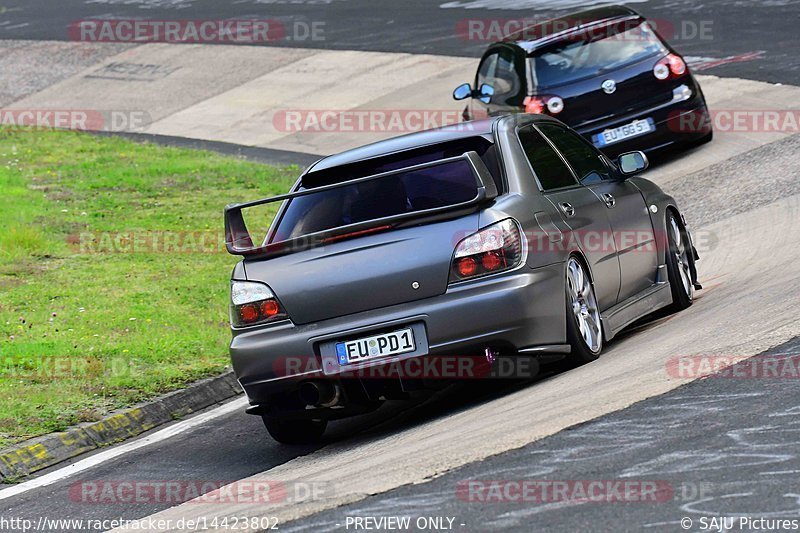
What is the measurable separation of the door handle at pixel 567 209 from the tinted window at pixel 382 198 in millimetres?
654

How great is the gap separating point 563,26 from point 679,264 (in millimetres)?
6824

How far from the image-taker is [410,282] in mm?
7297

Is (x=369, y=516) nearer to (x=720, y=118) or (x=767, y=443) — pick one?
(x=767, y=443)

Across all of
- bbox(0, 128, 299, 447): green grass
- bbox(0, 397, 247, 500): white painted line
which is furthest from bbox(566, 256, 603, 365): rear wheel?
bbox(0, 128, 299, 447): green grass

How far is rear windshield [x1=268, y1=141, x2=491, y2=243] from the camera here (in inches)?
304

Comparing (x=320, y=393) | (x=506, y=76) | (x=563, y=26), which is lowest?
(x=320, y=393)

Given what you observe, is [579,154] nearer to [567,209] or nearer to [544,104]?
[567,209]

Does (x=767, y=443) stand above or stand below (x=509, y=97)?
below

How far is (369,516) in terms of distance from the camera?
5684 millimetres

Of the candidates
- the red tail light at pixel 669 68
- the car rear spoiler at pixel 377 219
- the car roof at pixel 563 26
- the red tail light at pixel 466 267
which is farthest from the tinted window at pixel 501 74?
the red tail light at pixel 466 267

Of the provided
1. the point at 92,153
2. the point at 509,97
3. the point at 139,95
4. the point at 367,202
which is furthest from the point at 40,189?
the point at 367,202

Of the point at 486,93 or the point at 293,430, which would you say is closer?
the point at 293,430

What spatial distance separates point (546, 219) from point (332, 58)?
17.0 m

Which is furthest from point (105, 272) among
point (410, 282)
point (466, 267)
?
point (466, 267)
